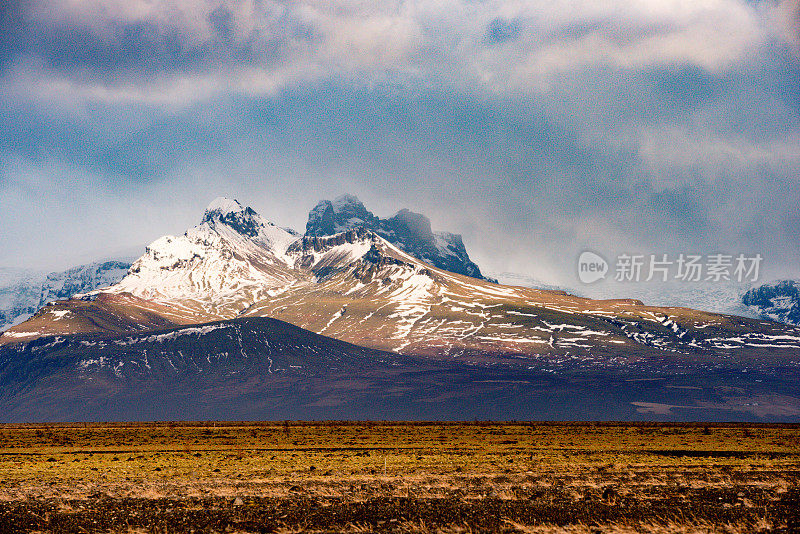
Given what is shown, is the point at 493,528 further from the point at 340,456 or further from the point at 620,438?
the point at 620,438

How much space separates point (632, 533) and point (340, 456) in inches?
1026

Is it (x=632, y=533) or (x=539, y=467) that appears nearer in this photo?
(x=632, y=533)

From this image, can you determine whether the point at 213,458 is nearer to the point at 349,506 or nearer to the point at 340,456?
the point at 340,456

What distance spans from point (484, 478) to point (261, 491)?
41.9 feet

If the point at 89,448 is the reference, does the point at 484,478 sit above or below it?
above

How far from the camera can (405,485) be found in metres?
38.0

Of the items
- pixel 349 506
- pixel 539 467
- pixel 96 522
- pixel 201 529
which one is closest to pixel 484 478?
pixel 539 467

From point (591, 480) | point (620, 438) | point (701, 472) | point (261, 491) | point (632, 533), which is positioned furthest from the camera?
point (620, 438)

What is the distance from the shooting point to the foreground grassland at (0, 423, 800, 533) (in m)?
31.3

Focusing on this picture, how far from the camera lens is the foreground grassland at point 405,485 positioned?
103 ft

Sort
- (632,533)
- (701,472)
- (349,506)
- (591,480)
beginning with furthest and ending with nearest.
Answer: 1. (701,472)
2. (591,480)
3. (349,506)
4. (632,533)

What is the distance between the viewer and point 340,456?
51281mm

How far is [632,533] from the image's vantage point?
29719 millimetres

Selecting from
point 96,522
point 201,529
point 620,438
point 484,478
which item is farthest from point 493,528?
point 620,438
